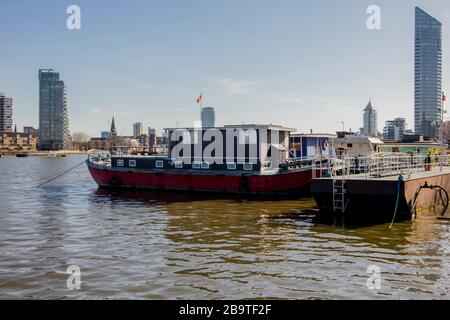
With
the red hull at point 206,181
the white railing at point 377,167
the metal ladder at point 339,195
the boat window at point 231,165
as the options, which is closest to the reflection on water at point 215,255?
the metal ladder at point 339,195

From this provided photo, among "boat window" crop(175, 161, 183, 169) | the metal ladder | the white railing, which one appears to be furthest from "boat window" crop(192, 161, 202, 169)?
the metal ladder

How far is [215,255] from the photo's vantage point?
17.3 m

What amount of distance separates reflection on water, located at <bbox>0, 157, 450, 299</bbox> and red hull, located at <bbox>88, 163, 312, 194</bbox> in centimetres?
754

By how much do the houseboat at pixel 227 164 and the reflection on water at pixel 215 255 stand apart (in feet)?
25.7

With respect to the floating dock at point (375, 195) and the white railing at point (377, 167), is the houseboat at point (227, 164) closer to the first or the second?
the white railing at point (377, 167)

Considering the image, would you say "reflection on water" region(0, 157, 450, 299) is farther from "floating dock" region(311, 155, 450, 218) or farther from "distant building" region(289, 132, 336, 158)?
"distant building" region(289, 132, 336, 158)

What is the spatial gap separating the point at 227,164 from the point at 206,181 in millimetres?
2366

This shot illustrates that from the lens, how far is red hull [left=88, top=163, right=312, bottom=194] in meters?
36.5

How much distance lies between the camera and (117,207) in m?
31.4

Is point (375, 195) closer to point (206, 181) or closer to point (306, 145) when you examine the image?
point (206, 181)

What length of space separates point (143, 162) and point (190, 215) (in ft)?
53.8

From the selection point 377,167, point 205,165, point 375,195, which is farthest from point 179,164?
point 375,195
